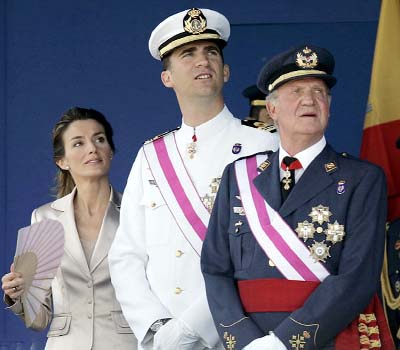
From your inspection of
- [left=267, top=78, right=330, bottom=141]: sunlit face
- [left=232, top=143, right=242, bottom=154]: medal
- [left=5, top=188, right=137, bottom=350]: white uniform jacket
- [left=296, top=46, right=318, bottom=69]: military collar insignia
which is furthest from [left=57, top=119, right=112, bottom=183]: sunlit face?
[left=296, top=46, right=318, bottom=69]: military collar insignia

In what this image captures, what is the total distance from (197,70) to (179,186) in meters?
0.46

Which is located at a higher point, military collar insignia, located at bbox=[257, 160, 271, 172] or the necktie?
military collar insignia, located at bbox=[257, 160, 271, 172]

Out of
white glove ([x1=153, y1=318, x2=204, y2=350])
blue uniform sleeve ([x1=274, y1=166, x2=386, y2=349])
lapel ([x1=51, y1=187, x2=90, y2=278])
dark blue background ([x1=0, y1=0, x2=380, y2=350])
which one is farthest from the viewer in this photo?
dark blue background ([x1=0, y1=0, x2=380, y2=350])

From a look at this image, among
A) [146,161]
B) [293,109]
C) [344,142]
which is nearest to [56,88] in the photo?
[344,142]

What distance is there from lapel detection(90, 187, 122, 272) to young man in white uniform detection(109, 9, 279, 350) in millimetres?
289

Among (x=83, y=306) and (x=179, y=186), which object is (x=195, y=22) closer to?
(x=179, y=186)

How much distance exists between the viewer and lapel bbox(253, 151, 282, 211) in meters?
4.69

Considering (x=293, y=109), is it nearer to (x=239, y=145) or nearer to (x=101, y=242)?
(x=239, y=145)

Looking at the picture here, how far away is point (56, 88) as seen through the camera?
7.28 meters

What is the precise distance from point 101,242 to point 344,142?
185 centimetres

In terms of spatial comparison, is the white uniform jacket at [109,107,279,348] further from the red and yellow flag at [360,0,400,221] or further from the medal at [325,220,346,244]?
the medal at [325,220,346,244]

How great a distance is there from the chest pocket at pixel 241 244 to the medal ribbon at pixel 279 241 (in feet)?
0.09

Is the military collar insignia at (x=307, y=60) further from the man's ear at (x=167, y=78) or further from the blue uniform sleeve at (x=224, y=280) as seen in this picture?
the man's ear at (x=167, y=78)

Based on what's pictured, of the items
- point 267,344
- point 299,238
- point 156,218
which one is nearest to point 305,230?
point 299,238
